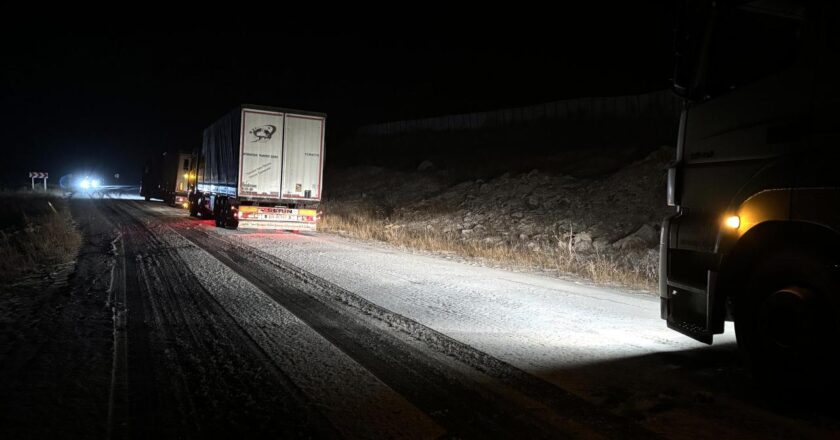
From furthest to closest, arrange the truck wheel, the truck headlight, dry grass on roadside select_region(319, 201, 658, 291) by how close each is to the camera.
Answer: dry grass on roadside select_region(319, 201, 658, 291) → the truck headlight → the truck wheel

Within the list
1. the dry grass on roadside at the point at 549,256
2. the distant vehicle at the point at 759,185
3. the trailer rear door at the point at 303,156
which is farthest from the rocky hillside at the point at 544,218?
the distant vehicle at the point at 759,185

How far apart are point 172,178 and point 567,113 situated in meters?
27.7

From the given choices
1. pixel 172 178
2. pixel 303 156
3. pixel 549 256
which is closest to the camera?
pixel 549 256

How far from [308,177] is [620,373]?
18209 mm

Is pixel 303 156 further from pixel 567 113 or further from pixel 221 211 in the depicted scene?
pixel 567 113

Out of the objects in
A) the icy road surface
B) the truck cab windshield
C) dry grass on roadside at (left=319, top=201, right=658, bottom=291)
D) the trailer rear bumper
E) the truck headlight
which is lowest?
the icy road surface

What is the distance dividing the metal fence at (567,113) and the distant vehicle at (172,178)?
71.3 ft

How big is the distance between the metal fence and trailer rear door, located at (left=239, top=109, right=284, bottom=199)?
1728 cm

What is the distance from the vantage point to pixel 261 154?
71.3ft

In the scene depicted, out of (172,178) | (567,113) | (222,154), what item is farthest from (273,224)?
(567,113)

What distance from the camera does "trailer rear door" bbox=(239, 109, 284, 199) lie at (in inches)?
846

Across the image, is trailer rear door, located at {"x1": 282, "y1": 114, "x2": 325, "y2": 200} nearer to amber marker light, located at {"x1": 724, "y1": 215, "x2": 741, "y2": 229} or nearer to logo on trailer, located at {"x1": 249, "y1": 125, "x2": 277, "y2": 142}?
logo on trailer, located at {"x1": 249, "y1": 125, "x2": 277, "y2": 142}

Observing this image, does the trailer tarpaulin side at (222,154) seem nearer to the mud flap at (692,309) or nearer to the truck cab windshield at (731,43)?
the truck cab windshield at (731,43)

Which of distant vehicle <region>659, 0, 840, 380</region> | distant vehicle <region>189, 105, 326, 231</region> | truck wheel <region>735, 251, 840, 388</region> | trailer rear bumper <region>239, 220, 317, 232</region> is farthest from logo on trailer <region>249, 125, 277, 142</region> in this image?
truck wheel <region>735, 251, 840, 388</region>
